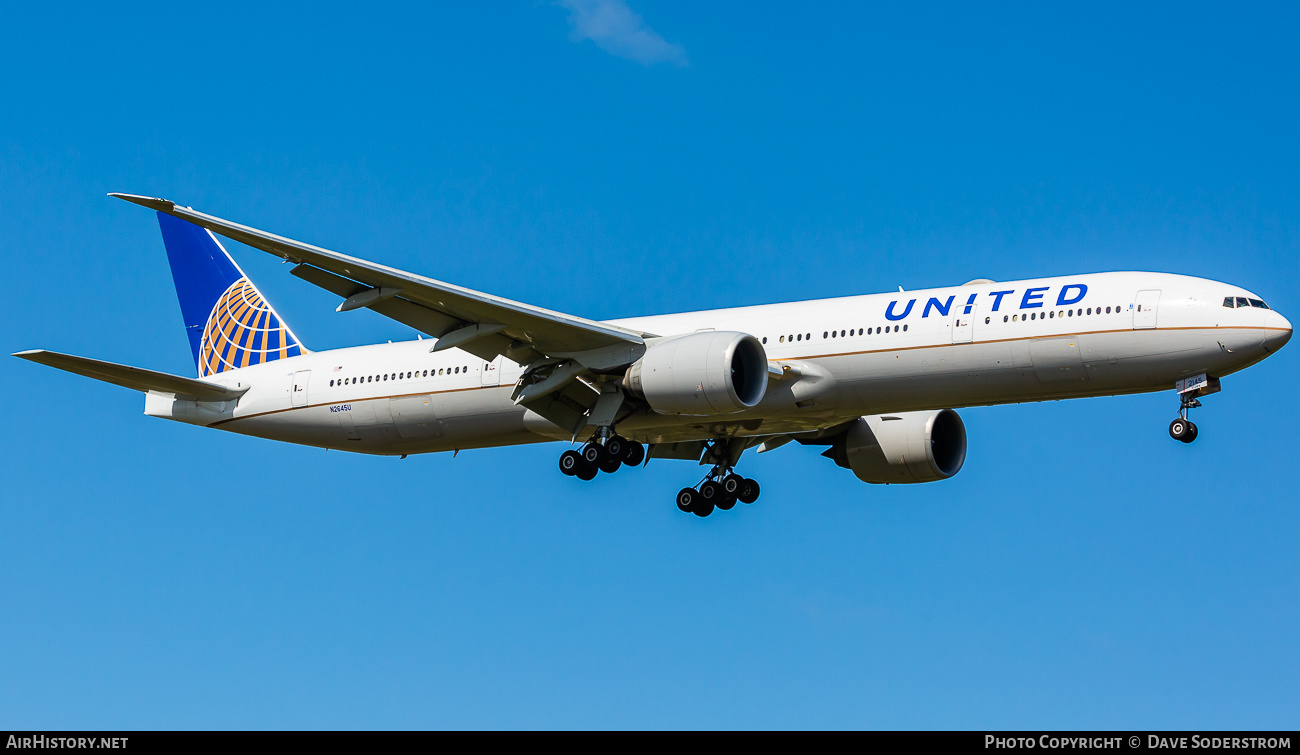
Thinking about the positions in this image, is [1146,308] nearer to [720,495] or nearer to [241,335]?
[720,495]

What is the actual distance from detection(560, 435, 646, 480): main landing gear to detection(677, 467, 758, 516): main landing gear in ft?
10.7

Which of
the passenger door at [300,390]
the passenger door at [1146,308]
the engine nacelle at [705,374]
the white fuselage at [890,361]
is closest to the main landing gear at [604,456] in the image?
the white fuselage at [890,361]

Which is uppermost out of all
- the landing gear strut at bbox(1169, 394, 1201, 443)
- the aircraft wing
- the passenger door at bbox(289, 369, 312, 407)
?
the passenger door at bbox(289, 369, 312, 407)

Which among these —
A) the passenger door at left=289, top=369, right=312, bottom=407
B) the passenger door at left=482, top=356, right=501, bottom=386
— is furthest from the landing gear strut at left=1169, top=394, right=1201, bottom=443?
the passenger door at left=289, top=369, right=312, bottom=407

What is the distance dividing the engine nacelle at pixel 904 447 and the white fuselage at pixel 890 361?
3526 millimetres

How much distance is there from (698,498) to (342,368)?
907 centimetres

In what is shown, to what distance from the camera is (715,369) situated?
28688 millimetres

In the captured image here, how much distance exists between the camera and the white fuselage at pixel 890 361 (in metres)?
27.2

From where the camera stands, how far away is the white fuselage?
2720cm

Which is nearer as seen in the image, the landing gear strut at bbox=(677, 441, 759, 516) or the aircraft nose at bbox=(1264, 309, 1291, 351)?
the aircraft nose at bbox=(1264, 309, 1291, 351)

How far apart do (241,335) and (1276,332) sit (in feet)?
81.9

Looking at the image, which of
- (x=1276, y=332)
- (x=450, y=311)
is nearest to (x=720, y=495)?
→ (x=450, y=311)

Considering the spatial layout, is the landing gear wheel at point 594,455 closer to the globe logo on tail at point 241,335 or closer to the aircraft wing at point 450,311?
the aircraft wing at point 450,311

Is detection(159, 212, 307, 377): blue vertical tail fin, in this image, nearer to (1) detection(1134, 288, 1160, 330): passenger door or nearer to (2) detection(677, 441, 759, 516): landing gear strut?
(2) detection(677, 441, 759, 516): landing gear strut
